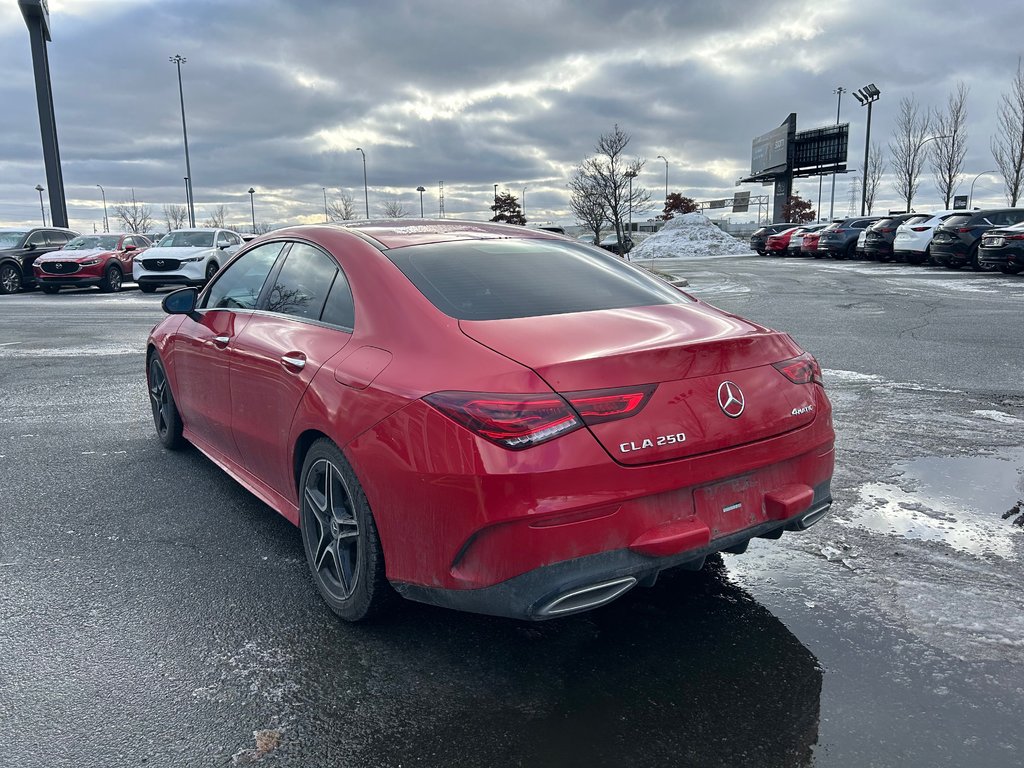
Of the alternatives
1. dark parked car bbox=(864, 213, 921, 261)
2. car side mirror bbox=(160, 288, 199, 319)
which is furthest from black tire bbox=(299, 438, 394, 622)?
dark parked car bbox=(864, 213, 921, 261)

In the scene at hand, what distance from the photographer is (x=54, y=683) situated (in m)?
2.79

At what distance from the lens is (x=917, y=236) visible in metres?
26.4

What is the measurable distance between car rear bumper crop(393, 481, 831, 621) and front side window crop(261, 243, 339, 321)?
1.52 metres

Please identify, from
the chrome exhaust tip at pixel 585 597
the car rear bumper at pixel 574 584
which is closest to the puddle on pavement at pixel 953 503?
the car rear bumper at pixel 574 584

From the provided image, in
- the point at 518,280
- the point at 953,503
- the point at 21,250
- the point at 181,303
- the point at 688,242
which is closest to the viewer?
the point at 518,280

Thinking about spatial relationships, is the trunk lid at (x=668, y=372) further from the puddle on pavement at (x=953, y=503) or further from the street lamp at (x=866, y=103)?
the street lamp at (x=866, y=103)

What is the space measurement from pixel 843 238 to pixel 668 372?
33959 mm

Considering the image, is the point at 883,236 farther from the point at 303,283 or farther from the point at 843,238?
the point at 303,283

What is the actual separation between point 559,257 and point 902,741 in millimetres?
2352

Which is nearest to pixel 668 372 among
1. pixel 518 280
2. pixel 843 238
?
pixel 518 280

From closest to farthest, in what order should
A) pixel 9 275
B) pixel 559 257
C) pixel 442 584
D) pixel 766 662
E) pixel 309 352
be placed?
pixel 442 584 → pixel 766 662 → pixel 309 352 → pixel 559 257 → pixel 9 275

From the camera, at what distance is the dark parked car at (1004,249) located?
786 inches

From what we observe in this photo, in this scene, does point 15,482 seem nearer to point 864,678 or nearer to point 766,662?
point 766,662

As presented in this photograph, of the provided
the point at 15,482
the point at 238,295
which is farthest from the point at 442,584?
the point at 15,482
